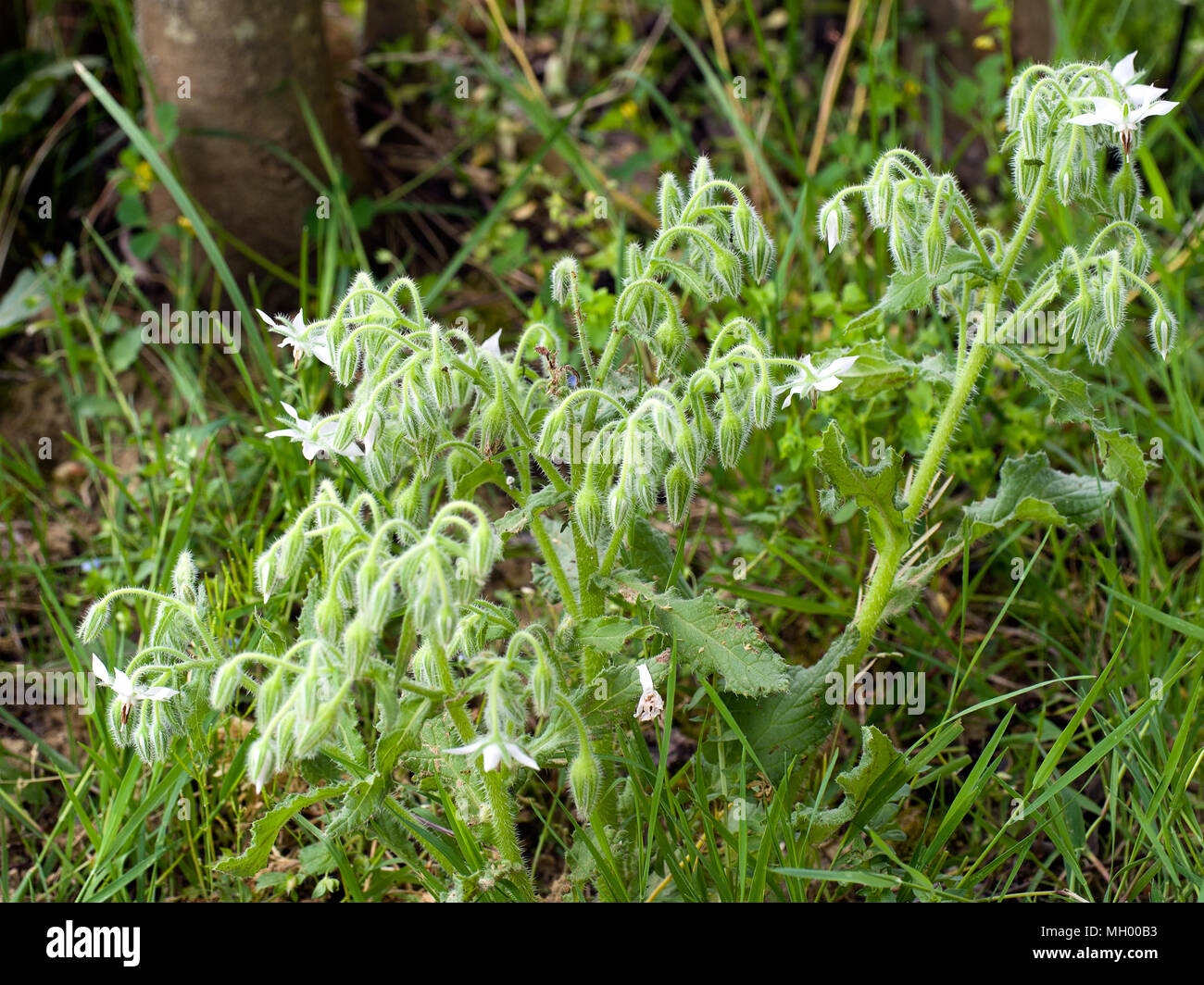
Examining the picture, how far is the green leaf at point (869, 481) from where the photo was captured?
2092 mm

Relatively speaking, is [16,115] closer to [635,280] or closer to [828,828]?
[635,280]

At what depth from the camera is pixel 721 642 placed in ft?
6.44

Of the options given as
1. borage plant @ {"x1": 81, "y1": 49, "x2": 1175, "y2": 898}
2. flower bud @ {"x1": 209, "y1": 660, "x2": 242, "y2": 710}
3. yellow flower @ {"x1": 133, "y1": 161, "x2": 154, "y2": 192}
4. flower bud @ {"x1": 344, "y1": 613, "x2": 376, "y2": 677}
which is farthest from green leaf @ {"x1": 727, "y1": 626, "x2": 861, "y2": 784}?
yellow flower @ {"x1": 133, "y1": 161, "x2": 154, "y2": 192}

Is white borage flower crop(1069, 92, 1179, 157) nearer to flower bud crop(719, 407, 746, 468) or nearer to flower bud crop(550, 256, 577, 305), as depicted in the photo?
flower bud crop(719, 407, 746, 468)

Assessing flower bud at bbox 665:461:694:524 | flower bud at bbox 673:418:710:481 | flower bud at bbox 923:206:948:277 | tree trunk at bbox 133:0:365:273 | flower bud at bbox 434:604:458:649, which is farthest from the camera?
tree trunk at bbox 133:0:365:273

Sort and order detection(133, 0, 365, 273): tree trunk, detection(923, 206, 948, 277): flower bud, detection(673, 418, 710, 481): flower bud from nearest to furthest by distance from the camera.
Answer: detection(673, 418, 710, 481): flower bud → detection(923, 206, 948, 277): flower bud → detection(133, 0, 365, 273): tree trunk

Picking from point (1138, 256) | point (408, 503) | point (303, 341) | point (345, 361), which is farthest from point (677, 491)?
point (1138, 256)

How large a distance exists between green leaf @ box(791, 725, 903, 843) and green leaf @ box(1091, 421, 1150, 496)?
66 centimetres

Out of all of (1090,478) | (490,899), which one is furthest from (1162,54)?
(490,899)

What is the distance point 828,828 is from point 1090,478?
3.03 feet

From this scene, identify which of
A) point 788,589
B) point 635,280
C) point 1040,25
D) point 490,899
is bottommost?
point 490,899

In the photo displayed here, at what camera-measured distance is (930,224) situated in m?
2.07

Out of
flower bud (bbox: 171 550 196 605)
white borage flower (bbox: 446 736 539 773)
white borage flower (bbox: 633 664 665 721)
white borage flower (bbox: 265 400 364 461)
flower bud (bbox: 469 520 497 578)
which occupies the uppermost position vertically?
white borage flower (bbox: 265 400 364 461)

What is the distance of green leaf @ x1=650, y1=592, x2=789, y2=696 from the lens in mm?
1930
